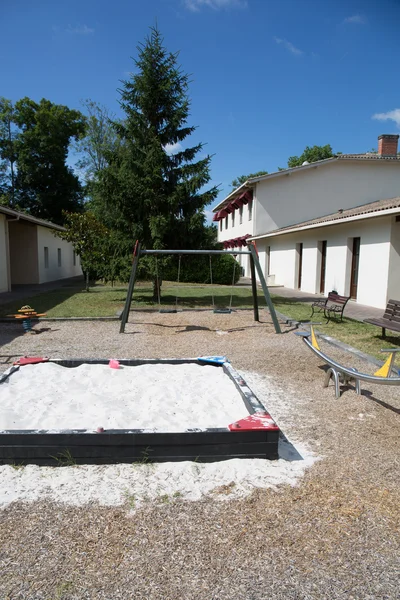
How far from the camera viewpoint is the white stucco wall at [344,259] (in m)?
12.2

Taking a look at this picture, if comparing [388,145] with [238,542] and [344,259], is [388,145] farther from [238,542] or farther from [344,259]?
[238,542]

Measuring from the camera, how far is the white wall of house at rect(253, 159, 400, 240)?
22.5m

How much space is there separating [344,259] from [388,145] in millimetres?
12699

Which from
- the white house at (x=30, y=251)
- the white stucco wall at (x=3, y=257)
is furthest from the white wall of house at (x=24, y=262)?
the white stucco wall at (x=3, y=257)

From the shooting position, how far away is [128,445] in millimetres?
3199

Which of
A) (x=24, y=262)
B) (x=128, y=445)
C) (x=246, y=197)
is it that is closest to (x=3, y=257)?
(x=24, y=262)

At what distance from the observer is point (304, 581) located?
2.09 metres

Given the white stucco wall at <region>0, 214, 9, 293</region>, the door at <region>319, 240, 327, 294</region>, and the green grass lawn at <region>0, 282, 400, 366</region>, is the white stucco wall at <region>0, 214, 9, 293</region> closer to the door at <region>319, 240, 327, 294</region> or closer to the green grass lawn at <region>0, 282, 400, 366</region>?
the green grass lawn at <region>0, 282, 400, 366</region>

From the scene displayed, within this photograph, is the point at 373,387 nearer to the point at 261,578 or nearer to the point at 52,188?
Result: the point at 261,578

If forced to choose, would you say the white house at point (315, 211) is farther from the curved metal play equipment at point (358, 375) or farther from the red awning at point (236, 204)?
the curved metal play equipment at point (358, 375)

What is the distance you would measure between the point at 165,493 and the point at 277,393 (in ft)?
8.07

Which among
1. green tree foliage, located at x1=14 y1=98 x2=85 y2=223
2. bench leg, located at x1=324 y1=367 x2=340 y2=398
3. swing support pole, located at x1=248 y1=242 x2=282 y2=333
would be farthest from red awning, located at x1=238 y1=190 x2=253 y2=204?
bench leg, located at x1=324 y1=367 x2=340 y2=398

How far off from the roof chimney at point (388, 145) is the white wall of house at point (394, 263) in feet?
45.5

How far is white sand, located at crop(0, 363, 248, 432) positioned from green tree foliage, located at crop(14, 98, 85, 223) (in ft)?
115
